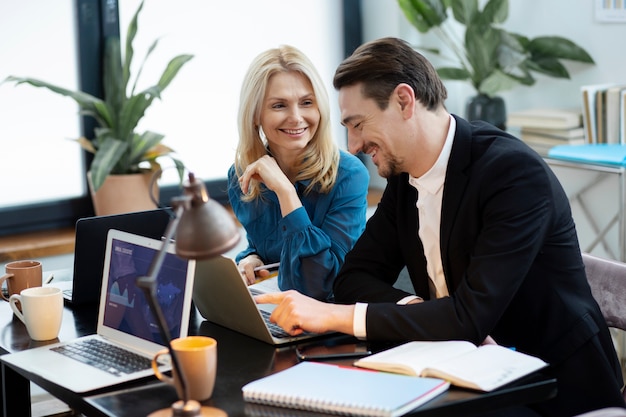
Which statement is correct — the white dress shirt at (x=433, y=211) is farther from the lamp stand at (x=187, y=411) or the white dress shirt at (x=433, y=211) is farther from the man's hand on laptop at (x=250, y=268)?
the lamp stand at (x=187, y=411)

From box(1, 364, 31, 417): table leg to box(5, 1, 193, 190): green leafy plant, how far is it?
1.40 metres

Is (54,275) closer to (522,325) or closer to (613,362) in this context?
(522,325)

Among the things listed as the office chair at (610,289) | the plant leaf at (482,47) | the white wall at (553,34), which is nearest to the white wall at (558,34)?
the white wall at (553,34)

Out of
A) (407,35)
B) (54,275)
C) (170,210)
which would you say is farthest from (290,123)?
(407,35)

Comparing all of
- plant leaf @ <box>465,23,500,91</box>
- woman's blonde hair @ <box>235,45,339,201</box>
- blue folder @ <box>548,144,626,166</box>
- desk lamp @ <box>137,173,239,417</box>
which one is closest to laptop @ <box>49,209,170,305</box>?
woman's blonde hair @ <box>235,45,339,201</box>

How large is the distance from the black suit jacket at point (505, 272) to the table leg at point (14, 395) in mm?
814

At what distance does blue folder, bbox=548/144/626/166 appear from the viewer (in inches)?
129

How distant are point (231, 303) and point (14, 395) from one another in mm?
676

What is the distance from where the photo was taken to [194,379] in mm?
1538

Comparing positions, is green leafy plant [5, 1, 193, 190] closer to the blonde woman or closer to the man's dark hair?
the blonde woman

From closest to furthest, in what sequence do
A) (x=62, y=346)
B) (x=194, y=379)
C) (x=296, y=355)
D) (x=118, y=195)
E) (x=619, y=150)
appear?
(x=194, y=379), (x=296, y=355), (x=62, y=346), (x=619, y=150), (x=118, y=195)

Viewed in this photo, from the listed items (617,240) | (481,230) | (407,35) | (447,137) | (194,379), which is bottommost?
(617,240)

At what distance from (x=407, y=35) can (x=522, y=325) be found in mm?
2692

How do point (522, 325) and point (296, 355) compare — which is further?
point (522, 325)
